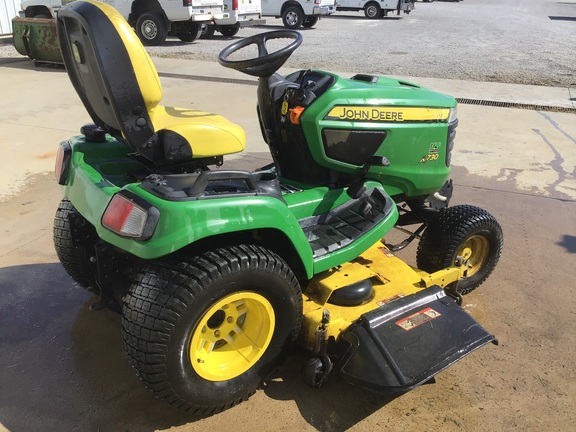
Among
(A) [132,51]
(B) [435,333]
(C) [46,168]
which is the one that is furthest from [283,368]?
(C) [46,168]

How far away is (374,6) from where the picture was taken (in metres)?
20.7

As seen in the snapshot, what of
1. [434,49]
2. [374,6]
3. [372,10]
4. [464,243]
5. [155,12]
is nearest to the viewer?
[464,243]

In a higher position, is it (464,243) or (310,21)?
(464,243)

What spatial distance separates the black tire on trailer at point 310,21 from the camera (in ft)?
56.8

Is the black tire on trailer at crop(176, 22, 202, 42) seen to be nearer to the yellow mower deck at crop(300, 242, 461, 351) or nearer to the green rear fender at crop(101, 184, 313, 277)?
the yellow mower deck at crop(300, 242, 461, 351)

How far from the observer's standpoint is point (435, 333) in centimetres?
241

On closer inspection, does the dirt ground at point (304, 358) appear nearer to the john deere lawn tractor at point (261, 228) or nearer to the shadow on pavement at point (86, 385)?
the shadow on pavement at point (86, 385)

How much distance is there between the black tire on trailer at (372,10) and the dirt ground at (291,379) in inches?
750

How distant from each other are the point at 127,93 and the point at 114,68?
0.36 ft

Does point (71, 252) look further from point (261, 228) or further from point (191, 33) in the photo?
point (191, 33)

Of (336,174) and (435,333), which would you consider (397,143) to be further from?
(435,333)

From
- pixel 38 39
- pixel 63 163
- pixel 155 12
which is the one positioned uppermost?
pixel 63 163

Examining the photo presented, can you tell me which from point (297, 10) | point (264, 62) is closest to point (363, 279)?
point (264, 62)

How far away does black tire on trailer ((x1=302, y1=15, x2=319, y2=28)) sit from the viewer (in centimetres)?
1731
